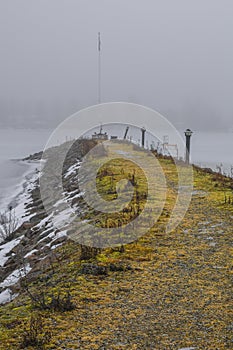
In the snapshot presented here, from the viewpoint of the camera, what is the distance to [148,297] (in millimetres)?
5316

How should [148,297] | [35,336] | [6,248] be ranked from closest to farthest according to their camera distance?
[35,336] → [148,297] → [6,248]

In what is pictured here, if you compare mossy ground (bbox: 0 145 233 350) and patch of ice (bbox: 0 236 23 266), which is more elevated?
mossy ground (bbox: 0 145 233 350)

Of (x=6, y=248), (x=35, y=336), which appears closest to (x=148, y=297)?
(x=35, y=336)

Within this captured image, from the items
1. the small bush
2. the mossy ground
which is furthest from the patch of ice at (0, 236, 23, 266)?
the small bush

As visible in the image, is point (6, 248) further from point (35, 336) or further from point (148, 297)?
point (35, 336)

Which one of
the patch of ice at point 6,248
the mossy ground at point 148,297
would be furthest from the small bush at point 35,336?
the patch of ice at point 6,248

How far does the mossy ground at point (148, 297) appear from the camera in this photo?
14.2 feet

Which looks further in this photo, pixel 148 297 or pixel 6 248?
pixel 6 248

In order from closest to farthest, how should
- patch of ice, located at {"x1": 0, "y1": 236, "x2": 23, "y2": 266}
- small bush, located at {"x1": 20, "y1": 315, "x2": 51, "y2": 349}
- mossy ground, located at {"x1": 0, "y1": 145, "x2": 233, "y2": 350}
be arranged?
small bush, located at {"x1": 20, "y1": 315, "x2": 51, "y2": 349}, mossy ground, located at {"x1": 0, "y1": 145, "x2": 233, "y2": 350}, patch of ice, located at {"x1": 0, "y1": 236, "x2": 23, "y2": 266}

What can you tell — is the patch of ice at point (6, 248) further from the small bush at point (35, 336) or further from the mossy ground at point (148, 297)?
the small bush at point (35, 336)

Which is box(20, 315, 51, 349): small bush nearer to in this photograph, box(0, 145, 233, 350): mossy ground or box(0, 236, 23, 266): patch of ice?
box(0, 145, 233, 350): mossy ground

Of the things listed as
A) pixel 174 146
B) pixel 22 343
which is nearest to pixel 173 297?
pixel 22 343

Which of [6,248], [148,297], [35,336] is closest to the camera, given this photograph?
[35,336]

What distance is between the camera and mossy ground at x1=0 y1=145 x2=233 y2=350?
14.2ft
